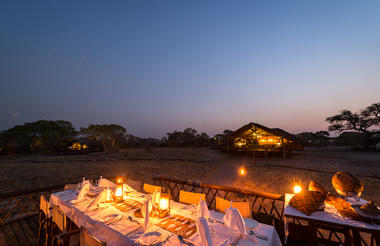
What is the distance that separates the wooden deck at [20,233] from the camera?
3008mm

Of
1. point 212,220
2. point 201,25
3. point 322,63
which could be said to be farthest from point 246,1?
point 212,220

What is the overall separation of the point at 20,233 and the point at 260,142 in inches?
809

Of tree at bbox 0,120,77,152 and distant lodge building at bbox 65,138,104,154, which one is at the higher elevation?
tree at bbox 0,120,77,152

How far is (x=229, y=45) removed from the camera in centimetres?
1220

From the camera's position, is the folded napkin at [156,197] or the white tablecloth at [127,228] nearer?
the white tablecloth at [127,228]

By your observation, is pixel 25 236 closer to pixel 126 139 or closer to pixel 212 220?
pixel 212 220

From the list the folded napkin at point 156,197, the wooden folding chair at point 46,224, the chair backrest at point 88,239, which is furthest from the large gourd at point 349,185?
the wooden folding chair at point 46,224

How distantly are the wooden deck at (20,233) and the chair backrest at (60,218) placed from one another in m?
1.32

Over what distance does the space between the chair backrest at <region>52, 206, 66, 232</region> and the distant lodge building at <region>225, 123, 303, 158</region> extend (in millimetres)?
15836

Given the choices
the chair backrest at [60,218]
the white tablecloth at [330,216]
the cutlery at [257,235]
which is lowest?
the chair backrest at [60,218]

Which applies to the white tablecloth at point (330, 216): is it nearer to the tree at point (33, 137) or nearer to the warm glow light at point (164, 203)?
the warm glow light at point (164, 203)

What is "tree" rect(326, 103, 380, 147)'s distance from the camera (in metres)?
25.0

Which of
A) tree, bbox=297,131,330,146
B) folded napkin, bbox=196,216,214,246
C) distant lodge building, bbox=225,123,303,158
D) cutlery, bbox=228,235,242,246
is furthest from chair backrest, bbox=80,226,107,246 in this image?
tree, bbox=297,131,330,146

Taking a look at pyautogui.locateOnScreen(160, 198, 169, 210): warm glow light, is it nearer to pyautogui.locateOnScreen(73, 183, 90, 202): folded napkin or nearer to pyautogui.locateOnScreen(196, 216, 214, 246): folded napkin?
pyautogui.locateOnScreen(196, 216, 214, 246): folded napkin
